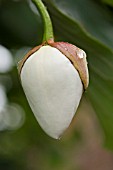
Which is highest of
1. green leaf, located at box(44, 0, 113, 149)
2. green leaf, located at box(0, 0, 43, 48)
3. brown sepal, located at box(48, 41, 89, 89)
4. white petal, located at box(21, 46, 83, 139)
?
brown sepal, located at box(48, 41, 89, 89)

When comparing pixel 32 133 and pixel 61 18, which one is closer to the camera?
pixel 61 18

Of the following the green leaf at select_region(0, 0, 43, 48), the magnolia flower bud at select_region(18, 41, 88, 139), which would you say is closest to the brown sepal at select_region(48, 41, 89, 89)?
the magnolia flower bud at select_region(18, 41, 88, 139)

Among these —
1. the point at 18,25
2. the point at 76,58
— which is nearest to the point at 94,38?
the point at 76,58

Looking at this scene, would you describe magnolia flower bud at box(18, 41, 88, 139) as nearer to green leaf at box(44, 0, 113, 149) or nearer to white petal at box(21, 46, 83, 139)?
white petal at box(21, 46, 83, 139)

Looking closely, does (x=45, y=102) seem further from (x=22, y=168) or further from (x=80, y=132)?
(x=80, y=132)

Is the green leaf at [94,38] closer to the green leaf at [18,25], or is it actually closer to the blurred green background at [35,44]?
the blurred green background at [35,44]

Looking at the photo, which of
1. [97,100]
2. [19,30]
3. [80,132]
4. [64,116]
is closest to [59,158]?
[80,132]

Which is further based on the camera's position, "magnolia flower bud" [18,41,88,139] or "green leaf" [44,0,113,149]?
"green leaf" [44,0,113,149]

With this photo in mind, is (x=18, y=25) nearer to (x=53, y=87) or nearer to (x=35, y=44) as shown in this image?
(x=35, y=44)
